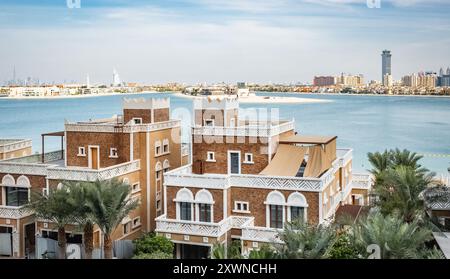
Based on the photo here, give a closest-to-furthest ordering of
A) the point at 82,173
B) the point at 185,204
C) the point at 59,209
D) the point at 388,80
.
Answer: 1. the point at 388,80
2. the point at 59,209
3. the point at 82,173
4. the point at 185,204

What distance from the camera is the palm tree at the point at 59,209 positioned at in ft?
25.9

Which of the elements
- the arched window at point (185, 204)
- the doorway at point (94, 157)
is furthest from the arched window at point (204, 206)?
the doorway at point (94, 157)

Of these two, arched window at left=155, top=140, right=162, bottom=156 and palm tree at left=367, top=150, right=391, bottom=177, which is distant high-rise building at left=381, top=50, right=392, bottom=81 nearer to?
palm tree at left=367, top=150, right=391, bottom=177

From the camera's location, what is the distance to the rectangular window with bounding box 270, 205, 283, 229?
9.01m

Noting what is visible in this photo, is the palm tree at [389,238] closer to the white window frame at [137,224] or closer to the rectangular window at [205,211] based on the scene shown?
the rectangular window at [205,211]

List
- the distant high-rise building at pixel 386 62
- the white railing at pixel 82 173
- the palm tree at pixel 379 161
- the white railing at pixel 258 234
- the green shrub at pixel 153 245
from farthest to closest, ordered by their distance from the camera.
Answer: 1. the palm tree at pixel 379 161
2. the white railing at pixel 82 173
3. the green shrub at pixel 153 245
4. the white railing at pixel 258 234
5. the distant high-rise building at pixel 386 62

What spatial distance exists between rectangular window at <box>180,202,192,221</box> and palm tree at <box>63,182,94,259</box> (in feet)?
6.48

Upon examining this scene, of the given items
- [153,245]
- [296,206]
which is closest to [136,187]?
[153,245]

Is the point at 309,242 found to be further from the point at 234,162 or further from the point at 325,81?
the point at 234,162

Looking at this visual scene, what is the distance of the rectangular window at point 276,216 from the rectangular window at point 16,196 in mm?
5075

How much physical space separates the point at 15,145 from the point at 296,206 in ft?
23.3

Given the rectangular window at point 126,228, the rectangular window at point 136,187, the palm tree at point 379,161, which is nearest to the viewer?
the rectangular window at point 126,228

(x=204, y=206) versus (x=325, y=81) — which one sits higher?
(x=325, y=81)

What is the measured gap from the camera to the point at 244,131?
1005cm
